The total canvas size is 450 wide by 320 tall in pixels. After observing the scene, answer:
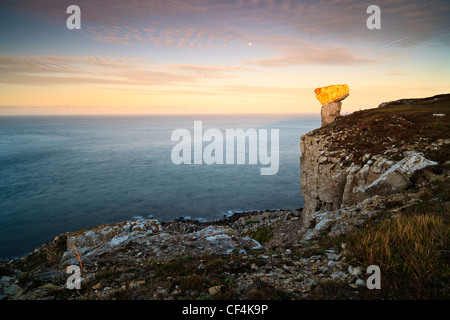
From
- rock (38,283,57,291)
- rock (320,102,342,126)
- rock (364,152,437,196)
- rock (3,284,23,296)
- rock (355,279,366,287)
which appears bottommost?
rock (3,284,23,296)

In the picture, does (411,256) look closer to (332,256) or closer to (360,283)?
(360,283)

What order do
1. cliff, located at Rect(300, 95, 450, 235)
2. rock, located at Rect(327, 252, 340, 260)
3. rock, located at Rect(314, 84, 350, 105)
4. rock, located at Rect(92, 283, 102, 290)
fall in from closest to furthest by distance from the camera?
rock, located at Rect(92, 283, 102, 290) → rock, located at Rect(327, 252, 340, 260) → cliff, located at Rect(300, 95, 450, 235) → rock, located at Rect(314, 84, 350, 105)

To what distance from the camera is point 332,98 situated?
29.1 metres

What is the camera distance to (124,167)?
212 ft

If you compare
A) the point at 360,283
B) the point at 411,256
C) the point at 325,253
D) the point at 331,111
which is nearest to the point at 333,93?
the point at 331,111

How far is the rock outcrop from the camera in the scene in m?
28.6

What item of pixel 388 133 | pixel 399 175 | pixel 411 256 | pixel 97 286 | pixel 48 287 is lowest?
pixel 48 287

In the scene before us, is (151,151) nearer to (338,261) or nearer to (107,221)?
(107,221)

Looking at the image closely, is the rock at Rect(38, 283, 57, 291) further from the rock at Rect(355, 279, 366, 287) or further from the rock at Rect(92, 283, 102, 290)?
the rock at Rect(355, 279, 366, 287)

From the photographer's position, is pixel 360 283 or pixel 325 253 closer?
pixel 360 283

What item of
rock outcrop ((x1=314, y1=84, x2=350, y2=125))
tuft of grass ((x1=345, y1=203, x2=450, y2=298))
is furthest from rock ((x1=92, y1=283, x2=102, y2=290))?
rock outcrop ((x1=314, y1=84, x2=350, y2=125))

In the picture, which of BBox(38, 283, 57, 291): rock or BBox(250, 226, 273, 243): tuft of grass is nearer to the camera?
BBox(38, 283, 57, 291): rock

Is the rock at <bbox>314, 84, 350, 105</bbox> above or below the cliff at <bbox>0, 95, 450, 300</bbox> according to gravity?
above
